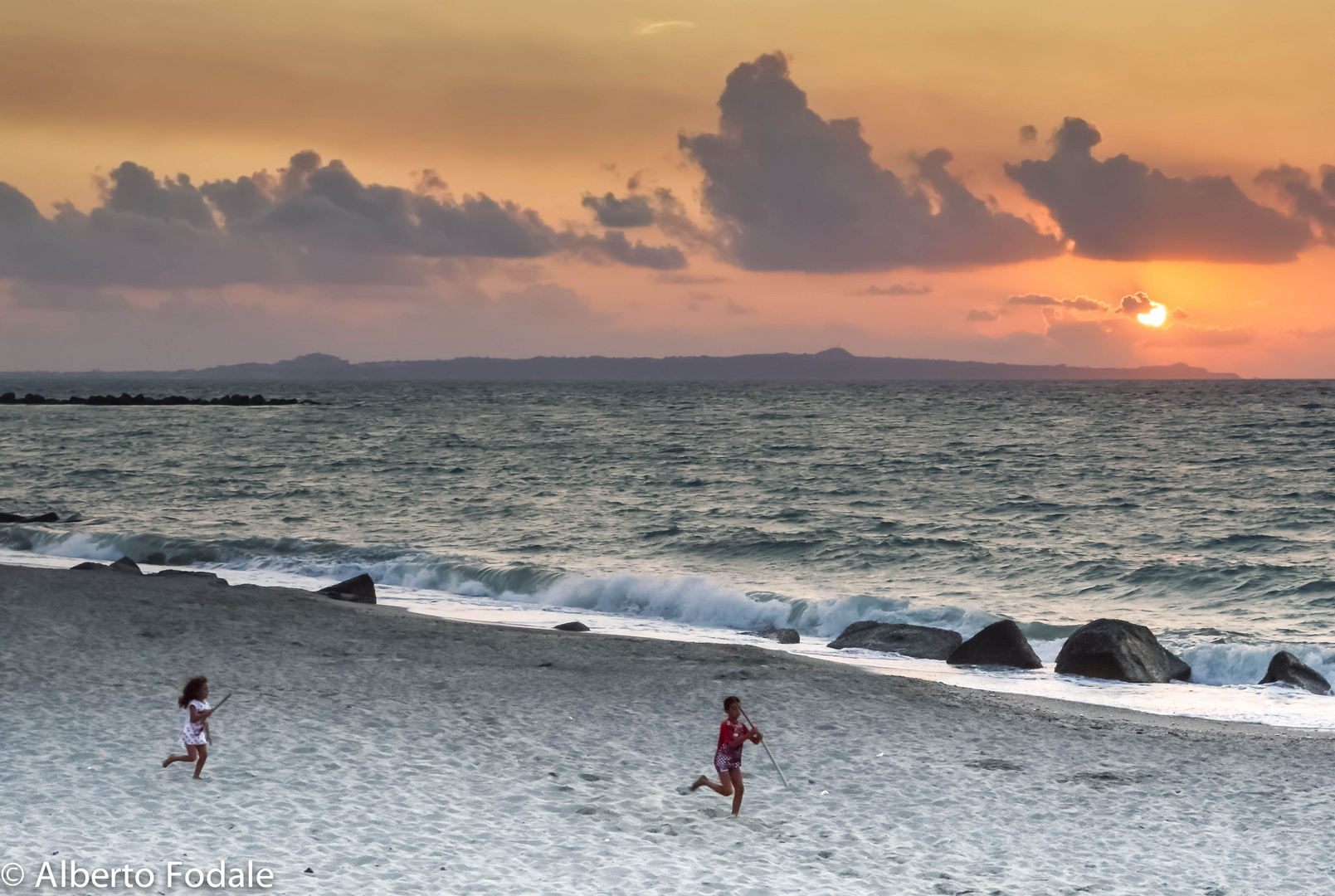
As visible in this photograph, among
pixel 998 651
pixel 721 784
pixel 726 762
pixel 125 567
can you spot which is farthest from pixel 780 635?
pixel 125 567

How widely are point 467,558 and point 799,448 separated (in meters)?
44.9

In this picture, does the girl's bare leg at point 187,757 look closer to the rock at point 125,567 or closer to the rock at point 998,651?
the rock at point 998,651

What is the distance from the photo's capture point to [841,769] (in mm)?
11969

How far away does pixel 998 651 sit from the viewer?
19.8 m

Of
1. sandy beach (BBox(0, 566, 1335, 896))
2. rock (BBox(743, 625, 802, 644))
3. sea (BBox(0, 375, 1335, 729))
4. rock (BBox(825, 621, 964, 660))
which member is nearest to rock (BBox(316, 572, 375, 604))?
sea (BBox(0, 375, 1335, 729))

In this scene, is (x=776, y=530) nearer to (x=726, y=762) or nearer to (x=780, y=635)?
(x=780, y=635)

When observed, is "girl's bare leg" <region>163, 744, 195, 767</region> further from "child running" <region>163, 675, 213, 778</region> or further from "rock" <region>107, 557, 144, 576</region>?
"rock" <region>107, 557, 144, 576</region>

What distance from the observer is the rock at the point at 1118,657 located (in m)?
18.6

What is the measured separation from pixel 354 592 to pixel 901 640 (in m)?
11.4

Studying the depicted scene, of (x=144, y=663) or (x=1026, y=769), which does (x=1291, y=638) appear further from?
(x=144, y=663)

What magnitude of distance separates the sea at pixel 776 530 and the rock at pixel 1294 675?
47 cm

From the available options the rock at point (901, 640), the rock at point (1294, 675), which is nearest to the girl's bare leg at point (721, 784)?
the rock at point (901, 640)

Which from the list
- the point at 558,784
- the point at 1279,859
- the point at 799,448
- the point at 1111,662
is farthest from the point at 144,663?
the point at 799,448

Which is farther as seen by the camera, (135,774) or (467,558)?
(467,558)
